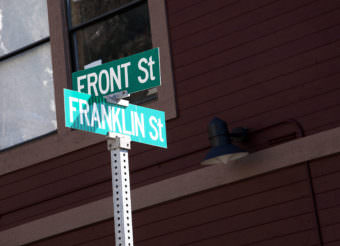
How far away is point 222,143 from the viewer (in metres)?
7.50

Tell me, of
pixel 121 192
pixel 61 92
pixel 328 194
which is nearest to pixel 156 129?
pixel 121 192

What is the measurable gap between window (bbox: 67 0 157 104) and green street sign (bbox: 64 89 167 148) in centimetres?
391

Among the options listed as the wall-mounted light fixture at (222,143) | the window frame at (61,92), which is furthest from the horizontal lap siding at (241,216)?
the window frame at (61,92)

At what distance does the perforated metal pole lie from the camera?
4.20 metres

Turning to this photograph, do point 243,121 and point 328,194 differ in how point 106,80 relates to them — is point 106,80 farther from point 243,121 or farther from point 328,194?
point 243,121

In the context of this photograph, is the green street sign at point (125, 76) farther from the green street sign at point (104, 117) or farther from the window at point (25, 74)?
the window at point (25, 74)

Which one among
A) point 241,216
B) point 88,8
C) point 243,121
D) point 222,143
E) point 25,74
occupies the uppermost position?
point 88,8

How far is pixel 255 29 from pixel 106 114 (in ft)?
12.3

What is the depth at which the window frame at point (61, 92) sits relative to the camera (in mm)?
8562

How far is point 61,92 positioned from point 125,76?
4.77 meters

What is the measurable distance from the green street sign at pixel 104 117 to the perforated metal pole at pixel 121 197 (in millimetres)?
212

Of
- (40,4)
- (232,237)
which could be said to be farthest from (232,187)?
(40,4)

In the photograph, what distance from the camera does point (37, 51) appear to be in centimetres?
1011

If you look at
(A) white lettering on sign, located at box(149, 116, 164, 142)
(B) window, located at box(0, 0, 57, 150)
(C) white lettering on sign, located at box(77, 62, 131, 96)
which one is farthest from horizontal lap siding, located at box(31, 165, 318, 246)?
(C) white lettering on sign, located at box(77, 62, 131, 96)
